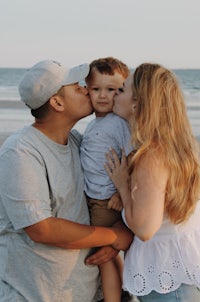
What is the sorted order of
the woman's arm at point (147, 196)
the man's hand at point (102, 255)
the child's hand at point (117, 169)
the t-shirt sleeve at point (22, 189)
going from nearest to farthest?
→ the woman's arm at point (147, 196)
the t-shirt sleeve at point (22, 189)
the child's hand at point (117, 169)
the man's hand at point (102, 255)

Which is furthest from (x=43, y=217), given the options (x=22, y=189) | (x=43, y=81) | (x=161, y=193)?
(x=43, y=81)

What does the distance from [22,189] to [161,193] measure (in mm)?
688

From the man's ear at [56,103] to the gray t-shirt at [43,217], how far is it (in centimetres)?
17

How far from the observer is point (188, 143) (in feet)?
9.68

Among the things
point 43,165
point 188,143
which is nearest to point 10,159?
point 43,165

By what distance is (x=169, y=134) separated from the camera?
2.89m

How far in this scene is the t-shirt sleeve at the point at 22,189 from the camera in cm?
291

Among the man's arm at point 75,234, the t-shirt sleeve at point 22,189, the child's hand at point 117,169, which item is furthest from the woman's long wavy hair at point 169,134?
the t-shirt sleeve at point 22,189

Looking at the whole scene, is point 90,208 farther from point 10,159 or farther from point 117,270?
point 10,159

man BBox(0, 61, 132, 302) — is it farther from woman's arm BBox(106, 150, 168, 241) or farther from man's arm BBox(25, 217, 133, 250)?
woman's arm BBox(106, 150, 168, 241)

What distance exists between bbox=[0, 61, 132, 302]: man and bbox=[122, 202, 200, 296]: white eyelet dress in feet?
0.74

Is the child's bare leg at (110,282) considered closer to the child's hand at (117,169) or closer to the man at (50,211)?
the man at (50,211)

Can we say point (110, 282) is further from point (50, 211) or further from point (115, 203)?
point (50, 211)

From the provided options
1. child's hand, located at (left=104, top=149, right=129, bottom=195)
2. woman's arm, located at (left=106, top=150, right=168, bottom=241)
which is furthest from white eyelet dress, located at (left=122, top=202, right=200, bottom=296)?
child's hand, located at (left=104, top=149, right=129, bottom=195)
